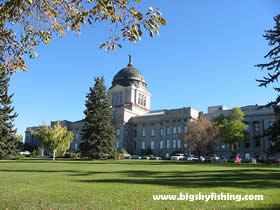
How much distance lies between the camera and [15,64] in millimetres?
8961

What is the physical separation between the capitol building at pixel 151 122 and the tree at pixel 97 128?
2410 centimetres

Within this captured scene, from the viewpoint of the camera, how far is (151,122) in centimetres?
7994

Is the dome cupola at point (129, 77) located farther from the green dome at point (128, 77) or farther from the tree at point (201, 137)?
the tree at point (201, 137)

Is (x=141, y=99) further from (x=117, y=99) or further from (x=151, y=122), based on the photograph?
(x=151, y=122)

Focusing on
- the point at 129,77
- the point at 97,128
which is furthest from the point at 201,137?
the point at 129,77

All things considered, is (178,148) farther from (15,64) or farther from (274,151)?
(15,64)

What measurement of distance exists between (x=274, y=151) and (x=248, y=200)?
14496 mm

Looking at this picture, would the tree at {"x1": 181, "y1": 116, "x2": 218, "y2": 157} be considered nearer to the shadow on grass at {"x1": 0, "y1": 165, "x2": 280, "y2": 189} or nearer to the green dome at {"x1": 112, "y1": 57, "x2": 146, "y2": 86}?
the shadow on grass at {"x1": 0, "y1": 165, "x2": 280, "y2": 189}

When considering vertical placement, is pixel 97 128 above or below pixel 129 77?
below

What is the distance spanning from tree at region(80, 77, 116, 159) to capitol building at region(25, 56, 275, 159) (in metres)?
24.1

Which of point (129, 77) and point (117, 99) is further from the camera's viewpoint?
point (129, 77)

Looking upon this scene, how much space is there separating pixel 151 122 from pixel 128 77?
2418cm

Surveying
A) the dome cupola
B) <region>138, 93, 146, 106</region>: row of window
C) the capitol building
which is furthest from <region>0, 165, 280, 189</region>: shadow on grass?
the dome cupola

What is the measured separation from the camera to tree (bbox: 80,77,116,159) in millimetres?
43469
